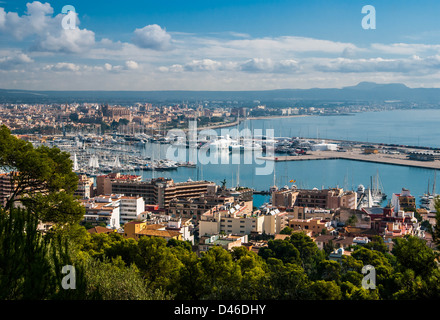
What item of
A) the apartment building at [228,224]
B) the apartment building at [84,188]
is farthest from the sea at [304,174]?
the apartment building at [228,224]

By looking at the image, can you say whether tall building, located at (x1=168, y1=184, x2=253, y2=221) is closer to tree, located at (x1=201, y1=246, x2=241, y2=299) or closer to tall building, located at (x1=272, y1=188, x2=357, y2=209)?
tall building, located at (x1=272, y1=188, x2=357, y2=209)

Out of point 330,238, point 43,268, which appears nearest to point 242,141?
point 330,238

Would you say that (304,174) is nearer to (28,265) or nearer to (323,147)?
(323,147)

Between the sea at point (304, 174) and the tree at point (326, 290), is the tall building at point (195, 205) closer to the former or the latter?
the sea at point (304, 174)

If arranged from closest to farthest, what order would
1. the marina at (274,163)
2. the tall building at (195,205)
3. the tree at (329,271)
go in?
1. the tree at (329,271)
2. the tall building at (195,205)
3. the marina at (274,163)

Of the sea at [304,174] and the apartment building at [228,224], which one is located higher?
the apartment building at [228,224]

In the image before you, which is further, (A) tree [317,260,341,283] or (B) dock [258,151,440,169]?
(B) dock [258,151,440,169]

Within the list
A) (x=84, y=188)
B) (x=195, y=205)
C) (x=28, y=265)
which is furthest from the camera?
(x=84, y=188)

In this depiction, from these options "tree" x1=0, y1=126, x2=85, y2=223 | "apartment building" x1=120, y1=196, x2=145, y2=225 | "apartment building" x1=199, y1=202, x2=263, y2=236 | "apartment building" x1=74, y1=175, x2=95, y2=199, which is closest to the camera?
"tree" x1=0, y1=126, x2=85, y2=223

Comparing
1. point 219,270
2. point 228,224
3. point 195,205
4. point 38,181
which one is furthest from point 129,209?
point 38,181

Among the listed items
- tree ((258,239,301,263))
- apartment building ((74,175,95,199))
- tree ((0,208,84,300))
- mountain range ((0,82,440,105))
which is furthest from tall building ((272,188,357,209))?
mountain range ((0,82,440,105))

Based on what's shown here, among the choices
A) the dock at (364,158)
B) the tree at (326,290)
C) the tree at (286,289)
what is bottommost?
the dock at (364,158)
